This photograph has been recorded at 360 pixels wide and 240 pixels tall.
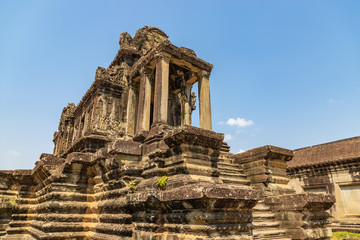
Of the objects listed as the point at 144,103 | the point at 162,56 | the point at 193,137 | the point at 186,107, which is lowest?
the point at 193,137

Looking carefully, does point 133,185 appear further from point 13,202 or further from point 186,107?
point 186,107

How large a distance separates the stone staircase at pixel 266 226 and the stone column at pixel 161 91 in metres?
5.50

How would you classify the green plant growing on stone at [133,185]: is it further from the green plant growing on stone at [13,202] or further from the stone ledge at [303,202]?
the green plant growing on stone at [13,202]

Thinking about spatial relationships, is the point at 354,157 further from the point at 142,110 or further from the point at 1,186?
the point at 1,186

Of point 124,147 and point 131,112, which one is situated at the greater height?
point 131,112

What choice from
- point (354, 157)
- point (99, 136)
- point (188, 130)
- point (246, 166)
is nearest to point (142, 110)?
point (99, 136)

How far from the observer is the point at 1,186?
10.0 metres

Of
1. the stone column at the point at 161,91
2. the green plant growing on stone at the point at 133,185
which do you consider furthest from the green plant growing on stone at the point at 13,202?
the green plant growing on stone at the point at 133,185

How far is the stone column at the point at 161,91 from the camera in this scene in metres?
10.6

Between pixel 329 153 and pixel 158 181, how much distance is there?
1670 centimetres

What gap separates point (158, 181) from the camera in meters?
4.51

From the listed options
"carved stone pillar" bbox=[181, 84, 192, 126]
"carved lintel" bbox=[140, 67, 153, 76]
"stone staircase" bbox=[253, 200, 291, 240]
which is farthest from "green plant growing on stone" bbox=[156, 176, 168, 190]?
"carved stone pillar" bbox=[181, 84, 192, 126]

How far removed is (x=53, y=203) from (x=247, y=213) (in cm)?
531

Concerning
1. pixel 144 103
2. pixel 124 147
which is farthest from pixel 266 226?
pixel 144 103
